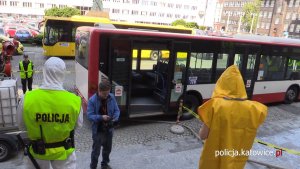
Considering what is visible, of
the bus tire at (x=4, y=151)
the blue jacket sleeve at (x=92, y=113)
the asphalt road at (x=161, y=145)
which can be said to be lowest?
the asphalt road at (x=161, y=145)

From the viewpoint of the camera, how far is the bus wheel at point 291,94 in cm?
1159

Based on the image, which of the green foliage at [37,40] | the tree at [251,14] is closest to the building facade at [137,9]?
the tree at [251,14]

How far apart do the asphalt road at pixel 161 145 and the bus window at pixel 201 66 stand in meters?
1.39

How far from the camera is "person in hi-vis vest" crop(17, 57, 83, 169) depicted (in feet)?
10.3

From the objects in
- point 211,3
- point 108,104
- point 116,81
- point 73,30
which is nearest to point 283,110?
point 116,81

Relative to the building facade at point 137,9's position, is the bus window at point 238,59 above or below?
below

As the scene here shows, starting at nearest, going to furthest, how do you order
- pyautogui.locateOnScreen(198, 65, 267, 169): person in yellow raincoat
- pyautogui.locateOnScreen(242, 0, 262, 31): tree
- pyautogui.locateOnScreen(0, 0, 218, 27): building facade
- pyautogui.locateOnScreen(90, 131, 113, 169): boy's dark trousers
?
pyautogui.locateOnScreen(198, 65, 267, 169): person in yellow raincoat → pyautogui.locateOnScreen(90, 131, 113, 169): boy's dark trousers → pyautogui.locateOnScreen(0, 0, 218, 27): building facade → pyautogui.locateOnScreen(242, 0, 262, 31): tree

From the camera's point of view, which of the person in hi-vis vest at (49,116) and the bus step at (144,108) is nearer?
the person in hi-vis vest at (49,116)

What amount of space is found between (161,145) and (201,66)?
10.1ft

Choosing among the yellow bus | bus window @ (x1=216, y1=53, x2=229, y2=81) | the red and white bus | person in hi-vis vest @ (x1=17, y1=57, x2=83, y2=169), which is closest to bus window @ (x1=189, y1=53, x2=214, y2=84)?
the red and white bus

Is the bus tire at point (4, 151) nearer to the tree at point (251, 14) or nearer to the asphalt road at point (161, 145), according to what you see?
the asphalt road at point (161, 145)

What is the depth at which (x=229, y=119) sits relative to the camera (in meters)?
3.35

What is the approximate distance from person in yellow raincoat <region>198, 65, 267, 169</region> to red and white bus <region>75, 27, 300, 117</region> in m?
4.35

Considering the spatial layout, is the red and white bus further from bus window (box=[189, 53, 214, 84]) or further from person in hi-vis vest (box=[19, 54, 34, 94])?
person in hi-vis vest (box=[19, 54, 34, 94])
